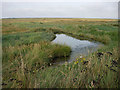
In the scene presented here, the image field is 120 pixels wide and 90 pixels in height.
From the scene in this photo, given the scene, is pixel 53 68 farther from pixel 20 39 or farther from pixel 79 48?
pixel 20 39

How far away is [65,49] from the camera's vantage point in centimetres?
797

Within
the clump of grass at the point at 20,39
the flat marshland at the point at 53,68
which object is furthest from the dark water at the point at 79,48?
the clump of grass at the point at 20,39

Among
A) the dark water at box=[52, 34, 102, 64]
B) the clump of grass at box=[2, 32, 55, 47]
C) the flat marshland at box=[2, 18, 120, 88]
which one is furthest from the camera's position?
the clump of grass at box=[2, 32, 55, 47]

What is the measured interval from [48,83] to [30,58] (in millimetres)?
3085

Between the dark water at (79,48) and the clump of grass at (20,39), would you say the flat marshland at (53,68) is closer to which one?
the dark water at (79,48)

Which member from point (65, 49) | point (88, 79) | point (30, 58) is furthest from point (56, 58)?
point (88, 79)

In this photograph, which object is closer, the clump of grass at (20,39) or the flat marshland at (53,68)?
the flat marshland at (53,68)

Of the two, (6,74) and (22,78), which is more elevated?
(22,78)

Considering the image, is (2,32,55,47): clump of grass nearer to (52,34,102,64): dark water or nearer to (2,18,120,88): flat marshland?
(2,18,120,88): flat marshland

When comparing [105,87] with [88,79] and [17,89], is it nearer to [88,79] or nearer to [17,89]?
[88,79]

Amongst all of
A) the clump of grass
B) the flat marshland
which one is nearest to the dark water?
the flat marshland

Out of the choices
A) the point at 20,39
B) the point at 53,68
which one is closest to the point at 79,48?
the point at 53,68

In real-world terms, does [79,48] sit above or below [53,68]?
above

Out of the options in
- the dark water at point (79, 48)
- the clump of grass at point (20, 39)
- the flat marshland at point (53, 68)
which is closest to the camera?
the flat marshland at point (53, 68)
